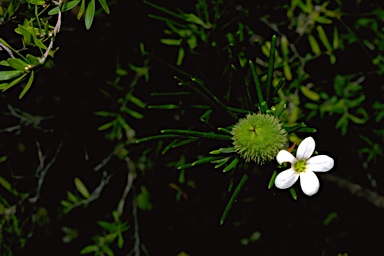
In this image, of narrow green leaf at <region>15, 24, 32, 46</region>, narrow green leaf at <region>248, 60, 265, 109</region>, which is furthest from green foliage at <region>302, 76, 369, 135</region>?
narrow green leaf at <region>15, 24, 32, 46</region>

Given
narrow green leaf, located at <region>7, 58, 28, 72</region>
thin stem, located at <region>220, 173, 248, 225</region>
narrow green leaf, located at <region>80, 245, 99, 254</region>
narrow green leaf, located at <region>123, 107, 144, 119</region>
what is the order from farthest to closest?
narrow green leaf, located at <region>80, 245, 99, 254</region>
narrow green leaf, located at <region>123, 107, 144, 119</region>
thin stem, located at <region>220, 173, 248, 225</region>
narrow green leaf, located at <region>7, 58, 28, 72</region>

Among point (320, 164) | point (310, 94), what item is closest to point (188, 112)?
point (310, 94)

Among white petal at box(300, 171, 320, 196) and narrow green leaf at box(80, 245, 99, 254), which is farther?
narrow green leaf at box(80, 245, 99, 254)

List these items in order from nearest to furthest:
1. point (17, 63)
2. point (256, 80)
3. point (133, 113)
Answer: point (17, 63) < point (256, 80) < point (133, 113)

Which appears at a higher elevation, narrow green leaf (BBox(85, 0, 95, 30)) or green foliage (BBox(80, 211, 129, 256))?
narrow green leaf (BBox(85, 0, 95, 30))

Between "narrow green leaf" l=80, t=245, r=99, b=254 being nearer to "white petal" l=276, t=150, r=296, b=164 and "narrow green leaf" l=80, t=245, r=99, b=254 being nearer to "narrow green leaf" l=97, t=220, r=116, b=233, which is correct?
"narrow green leaf" l=97, t=220, r=116, b=233

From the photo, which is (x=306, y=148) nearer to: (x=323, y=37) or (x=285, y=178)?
(x=285, y=178)

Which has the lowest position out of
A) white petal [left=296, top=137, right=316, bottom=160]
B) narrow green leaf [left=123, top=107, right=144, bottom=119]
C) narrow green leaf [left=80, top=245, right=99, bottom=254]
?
narrow green leaf [left=80, top=245, right=99, bottom=254]
